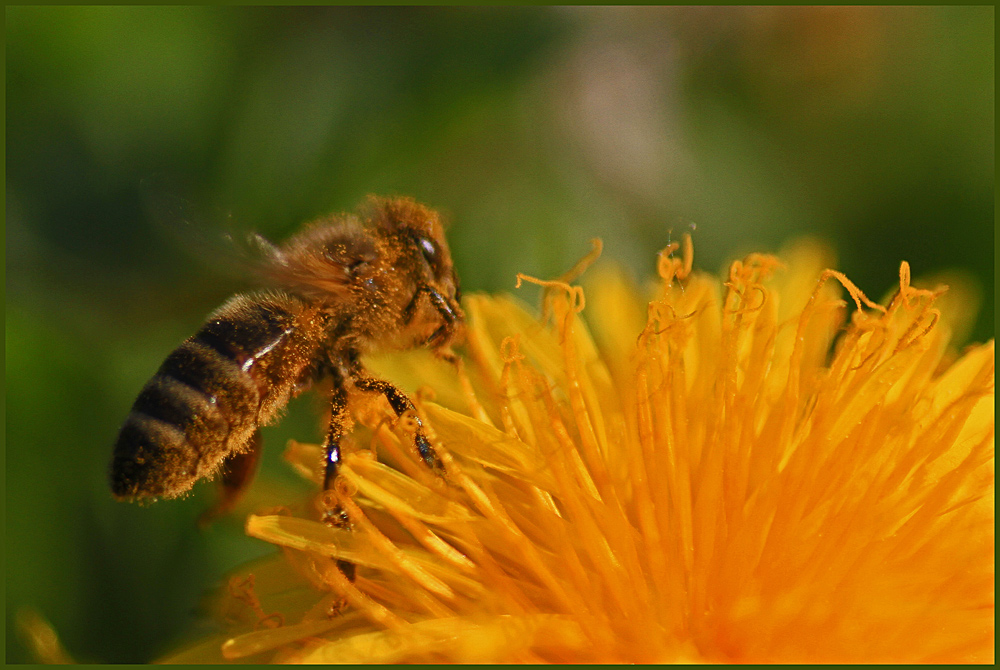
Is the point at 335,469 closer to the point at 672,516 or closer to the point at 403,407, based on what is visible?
the point at 403,407

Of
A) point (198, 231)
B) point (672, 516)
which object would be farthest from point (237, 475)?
point (672, 516)

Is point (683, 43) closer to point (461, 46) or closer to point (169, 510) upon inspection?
point (461, 46)

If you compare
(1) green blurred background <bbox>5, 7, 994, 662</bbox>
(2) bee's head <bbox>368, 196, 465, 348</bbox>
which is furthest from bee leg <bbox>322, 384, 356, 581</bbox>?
(1) green blurred background <bbox>5, 7, 994, 662</bbox>

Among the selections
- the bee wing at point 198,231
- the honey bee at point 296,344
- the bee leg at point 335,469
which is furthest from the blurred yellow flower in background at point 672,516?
the bee wing at point 198,231

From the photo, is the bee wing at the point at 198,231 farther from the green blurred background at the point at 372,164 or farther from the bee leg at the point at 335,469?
the bee leg at the point at 335,469

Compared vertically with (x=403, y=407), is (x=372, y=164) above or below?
above

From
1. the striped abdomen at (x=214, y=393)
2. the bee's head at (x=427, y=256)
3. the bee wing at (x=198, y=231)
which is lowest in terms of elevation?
the striped abdomen at (x=214, y=393)
